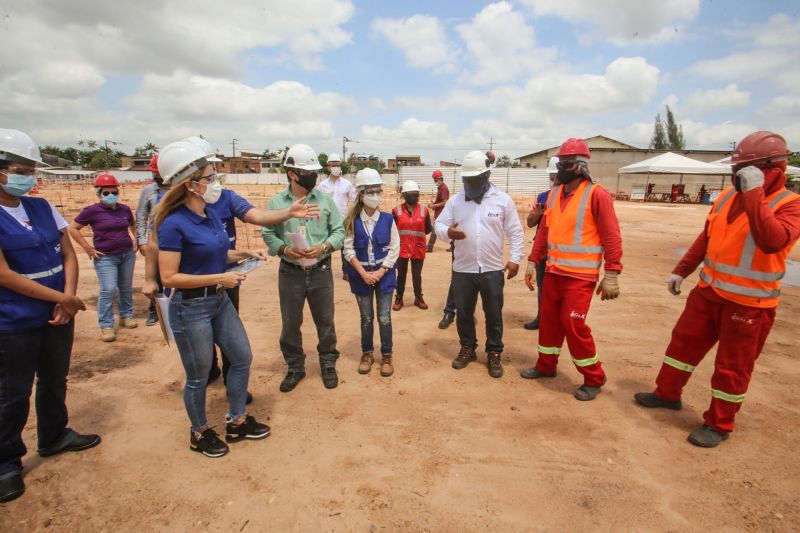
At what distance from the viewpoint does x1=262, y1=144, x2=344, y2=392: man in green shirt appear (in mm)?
3699

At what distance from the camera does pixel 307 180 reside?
3744 millimetres

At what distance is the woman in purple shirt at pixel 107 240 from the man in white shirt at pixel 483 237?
403cm

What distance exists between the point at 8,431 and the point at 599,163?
137 feet

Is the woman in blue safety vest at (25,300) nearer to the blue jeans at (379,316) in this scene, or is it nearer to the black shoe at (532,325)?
the blue jeans at (379,316)

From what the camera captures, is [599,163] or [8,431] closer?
[8,431]

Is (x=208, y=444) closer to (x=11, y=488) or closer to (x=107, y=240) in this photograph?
(x=11, y=488)

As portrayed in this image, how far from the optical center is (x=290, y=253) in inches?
143

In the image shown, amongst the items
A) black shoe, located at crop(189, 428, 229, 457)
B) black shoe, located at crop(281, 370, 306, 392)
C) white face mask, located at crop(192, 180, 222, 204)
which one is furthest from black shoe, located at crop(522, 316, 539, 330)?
white face mask, located at crop(192, 180, 222, 204)

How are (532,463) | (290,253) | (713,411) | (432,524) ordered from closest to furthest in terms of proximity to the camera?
(432,524) < (532,463) < (713,411) < (290,253)

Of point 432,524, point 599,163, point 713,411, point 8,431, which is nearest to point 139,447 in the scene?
point 8,431

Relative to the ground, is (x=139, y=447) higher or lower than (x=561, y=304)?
lower

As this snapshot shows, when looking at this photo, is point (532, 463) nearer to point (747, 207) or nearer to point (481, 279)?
point (481, 279)

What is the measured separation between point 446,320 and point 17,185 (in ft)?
14.7

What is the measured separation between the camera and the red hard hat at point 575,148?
3682 millimetres
